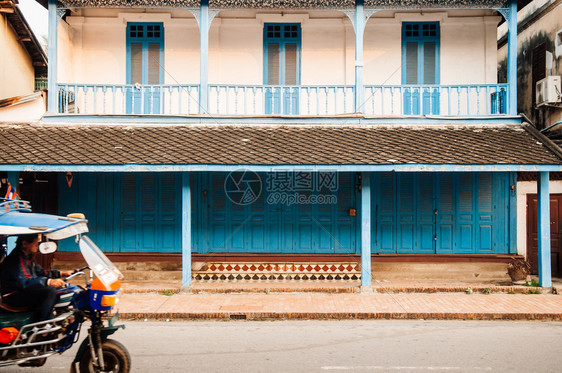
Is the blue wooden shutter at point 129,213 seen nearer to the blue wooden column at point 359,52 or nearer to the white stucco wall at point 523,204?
the blue wooden column at point 359,52

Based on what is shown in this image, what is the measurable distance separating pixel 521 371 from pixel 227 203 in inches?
308

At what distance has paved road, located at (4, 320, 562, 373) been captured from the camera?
20.0 ft

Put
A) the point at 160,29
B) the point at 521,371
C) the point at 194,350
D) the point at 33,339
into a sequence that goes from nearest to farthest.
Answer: the point at 33,339 < the point at 521,371 < the point at 194,350 < the point at 160,29

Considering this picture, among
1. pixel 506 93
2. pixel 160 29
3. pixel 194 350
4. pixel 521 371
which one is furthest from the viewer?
pixel 160 29

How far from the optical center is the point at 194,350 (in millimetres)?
6801

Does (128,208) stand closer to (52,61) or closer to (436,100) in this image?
(52,61)

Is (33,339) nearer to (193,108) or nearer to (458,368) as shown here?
(458,368)

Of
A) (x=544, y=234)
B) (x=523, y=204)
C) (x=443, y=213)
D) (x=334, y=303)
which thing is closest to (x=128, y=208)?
(x=334, y=303)

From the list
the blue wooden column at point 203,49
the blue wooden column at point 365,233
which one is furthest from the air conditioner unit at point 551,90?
the blue wooden column at point 203,49

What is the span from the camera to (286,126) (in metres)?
11.9

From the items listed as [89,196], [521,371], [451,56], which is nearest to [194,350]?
[521,371]

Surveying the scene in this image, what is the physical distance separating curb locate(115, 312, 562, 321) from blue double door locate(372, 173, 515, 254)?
3.37m

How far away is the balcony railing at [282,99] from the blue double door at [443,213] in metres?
1.70

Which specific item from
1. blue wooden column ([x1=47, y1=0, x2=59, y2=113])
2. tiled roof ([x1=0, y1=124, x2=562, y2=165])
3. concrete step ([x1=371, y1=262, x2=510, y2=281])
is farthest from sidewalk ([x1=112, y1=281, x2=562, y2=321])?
blue wooden column ([x1=47, y1=0, x2=59, y2=113])
